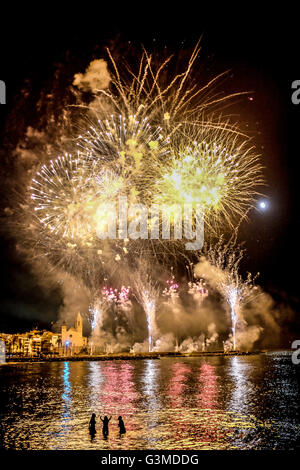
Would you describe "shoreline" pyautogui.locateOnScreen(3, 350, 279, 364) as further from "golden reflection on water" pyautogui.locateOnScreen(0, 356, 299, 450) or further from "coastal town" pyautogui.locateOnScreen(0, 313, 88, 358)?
"golden reflection on water" pyautogui.locateOnScreen(0, 356, 299, 450)

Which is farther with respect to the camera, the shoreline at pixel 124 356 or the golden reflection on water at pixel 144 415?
the shoreline at pixel 124 356

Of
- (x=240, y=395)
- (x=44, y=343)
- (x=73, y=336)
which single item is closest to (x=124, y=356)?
(x=44, y=343)

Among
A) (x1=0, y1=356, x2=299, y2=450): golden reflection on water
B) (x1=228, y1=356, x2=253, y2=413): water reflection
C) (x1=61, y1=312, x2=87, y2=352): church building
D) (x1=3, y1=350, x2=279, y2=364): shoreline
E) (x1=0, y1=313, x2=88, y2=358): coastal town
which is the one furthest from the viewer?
(x1=61, y1=312, x2=87, y2=352): church building

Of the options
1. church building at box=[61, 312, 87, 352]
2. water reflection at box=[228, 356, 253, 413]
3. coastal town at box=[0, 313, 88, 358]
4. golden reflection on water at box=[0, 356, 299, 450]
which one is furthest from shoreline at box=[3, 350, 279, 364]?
golden reflection on water at box=[0, 356, 299, 450]

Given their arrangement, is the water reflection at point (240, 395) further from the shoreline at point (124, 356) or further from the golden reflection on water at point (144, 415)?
the shoreline at point (124, 356)

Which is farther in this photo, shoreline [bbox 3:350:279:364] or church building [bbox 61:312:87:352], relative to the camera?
church building [bbox 61:312:87:352]

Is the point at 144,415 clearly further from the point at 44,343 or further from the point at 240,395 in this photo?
the point at 44,343

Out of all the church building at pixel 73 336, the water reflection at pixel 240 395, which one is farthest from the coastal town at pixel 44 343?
the water reflection at pixel 240 395

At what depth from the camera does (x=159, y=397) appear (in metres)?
18.7

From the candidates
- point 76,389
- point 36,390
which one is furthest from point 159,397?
point 36,390

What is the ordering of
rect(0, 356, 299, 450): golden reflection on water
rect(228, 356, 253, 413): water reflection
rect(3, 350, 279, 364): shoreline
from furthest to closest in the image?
rect(3, 350, 279, 364): shoreline → rect(228, 356, 253, 413): water reflection → rect(0, 356, 299, 450): golden reflection on water

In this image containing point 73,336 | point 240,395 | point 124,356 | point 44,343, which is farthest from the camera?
point 73,336
